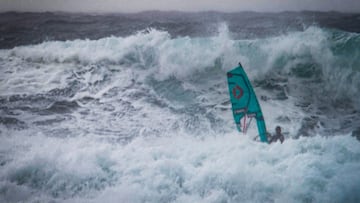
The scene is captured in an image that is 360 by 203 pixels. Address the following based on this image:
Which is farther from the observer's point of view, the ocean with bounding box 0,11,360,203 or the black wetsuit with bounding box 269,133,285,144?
the black wetsuit with bounding box 269,133,285,144

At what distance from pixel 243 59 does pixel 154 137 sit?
1.16 metres

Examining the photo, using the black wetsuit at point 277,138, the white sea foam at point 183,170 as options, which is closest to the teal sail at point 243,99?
the black wetsuit at point 277,138

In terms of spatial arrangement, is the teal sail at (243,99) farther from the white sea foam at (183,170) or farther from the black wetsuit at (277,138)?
the white sea foam at (183,170)

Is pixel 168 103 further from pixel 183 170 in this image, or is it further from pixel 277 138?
pixel 277 138

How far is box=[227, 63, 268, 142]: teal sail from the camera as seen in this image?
266 cm

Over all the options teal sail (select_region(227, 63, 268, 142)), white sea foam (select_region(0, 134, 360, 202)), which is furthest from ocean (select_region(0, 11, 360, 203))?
teal sail (select_region(227, 63, 268, 142))

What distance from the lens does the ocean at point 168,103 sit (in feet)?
7.95

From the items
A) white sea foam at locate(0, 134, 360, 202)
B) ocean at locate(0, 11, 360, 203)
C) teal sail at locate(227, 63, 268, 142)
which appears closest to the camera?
white sea foam at locate(0, 134, 360, 202)

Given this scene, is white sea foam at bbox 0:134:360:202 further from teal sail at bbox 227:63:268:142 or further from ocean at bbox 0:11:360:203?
teal sail at bbox 227:63:268:142

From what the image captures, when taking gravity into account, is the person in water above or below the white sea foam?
above

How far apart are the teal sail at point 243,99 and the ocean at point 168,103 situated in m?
0.15

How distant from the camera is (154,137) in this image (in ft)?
9.29

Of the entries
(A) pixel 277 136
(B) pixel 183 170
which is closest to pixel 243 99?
(A) pixel 277 136

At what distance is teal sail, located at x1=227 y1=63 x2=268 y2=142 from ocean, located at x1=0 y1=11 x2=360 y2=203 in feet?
0.49
